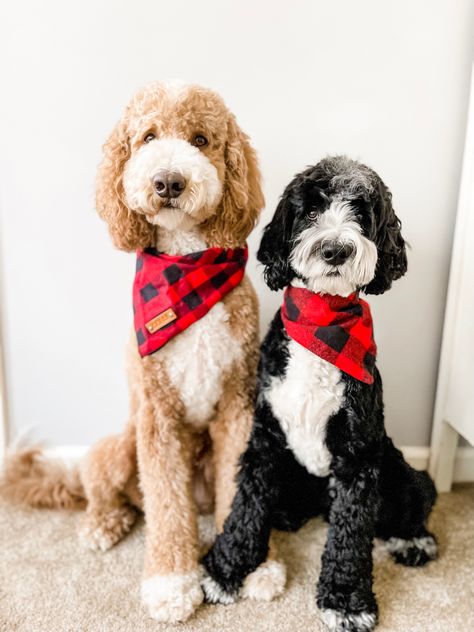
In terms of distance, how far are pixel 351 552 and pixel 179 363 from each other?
0.55 meters

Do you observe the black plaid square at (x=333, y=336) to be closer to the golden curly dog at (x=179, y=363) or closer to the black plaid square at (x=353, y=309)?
the black plaid square at (x=353, y=309)

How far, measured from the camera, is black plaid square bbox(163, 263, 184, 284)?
118 cm

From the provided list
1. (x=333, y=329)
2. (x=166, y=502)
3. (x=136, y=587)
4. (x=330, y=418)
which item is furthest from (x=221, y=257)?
(x=136, y=587)

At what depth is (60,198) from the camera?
1485mm

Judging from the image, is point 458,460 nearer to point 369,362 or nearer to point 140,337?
point 369,362

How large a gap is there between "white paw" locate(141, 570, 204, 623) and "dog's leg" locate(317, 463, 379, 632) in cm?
29

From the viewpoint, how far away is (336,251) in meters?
0.98

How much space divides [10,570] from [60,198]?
0.98 meters

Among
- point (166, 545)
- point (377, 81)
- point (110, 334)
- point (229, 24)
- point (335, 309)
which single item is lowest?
point (166, 545)

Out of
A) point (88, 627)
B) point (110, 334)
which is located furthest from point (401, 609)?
point (110, 334)

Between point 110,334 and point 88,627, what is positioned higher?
point 110,334

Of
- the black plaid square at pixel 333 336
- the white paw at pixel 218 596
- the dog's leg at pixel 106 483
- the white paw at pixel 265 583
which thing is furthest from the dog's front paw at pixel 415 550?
the dog's leg at pixel 106 483

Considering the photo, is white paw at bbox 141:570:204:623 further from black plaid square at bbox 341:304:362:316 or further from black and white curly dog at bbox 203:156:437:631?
black plaid square at bbox 341:304:362:316

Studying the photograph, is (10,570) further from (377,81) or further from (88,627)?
(377,81)
